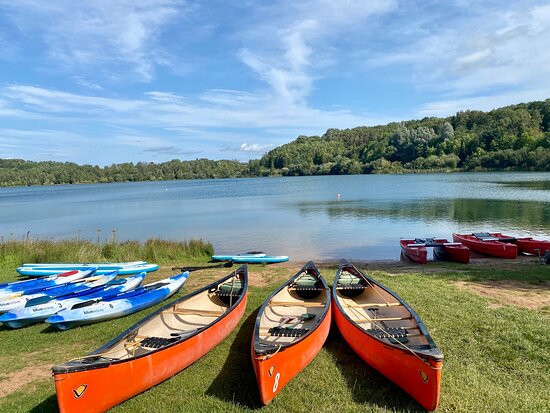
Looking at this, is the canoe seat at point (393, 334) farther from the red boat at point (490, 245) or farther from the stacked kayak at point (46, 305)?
the red boat at point (490, 245)

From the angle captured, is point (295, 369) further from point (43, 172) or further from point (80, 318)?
point (43, 172)

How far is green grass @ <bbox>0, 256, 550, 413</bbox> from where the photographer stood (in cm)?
516

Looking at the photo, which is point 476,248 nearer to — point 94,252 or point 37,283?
point 94,252

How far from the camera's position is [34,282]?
1082 centimetres

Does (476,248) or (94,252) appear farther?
(476,248)

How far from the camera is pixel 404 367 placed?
517cm

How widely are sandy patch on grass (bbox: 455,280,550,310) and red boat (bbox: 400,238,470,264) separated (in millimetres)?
4213

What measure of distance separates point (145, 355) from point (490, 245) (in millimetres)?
14907

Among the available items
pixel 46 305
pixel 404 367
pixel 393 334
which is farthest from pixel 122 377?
pixel 46 305

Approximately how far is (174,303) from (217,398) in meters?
2.72

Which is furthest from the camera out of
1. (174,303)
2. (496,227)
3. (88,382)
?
(496,227)

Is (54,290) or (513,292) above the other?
(54,290)

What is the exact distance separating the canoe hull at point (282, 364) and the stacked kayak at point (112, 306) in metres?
4.34

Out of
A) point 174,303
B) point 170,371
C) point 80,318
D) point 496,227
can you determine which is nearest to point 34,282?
point 80,318
